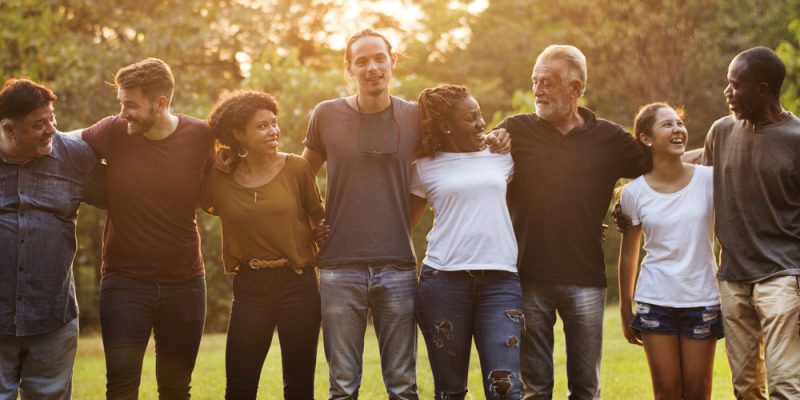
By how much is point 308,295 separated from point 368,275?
1.21 feet

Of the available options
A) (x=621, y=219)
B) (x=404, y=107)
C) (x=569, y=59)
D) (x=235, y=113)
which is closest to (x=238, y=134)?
(x=235, y=113)

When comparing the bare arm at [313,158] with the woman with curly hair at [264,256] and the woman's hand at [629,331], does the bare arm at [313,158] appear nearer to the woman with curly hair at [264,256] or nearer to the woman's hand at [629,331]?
the woman with curly hair at [264,256]

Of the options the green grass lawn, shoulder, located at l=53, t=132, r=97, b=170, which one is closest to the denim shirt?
shoulder, located at l=53, t=132, r=97, b=170

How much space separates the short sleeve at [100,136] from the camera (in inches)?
212

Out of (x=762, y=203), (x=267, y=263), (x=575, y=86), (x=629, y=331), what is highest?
(x=575, y=86)

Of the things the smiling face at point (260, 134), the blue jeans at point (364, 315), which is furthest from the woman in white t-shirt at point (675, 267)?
the smiling face at point (260, 134)

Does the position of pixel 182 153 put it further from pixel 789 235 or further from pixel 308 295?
pixel 789 235

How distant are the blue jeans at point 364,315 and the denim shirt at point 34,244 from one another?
1.43 m

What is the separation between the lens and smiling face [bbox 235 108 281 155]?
17.8ft

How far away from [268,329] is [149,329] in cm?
68

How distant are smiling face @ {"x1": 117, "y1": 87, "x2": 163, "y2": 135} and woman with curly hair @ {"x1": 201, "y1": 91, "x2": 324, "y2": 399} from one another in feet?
1.21

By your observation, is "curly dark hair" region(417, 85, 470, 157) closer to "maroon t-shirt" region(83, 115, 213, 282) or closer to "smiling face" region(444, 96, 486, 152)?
"smiling face" region(444, 96, 486, 152)

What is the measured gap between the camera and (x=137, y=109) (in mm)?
5297

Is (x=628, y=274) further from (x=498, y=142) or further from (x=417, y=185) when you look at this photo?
(x=417, y=185)
